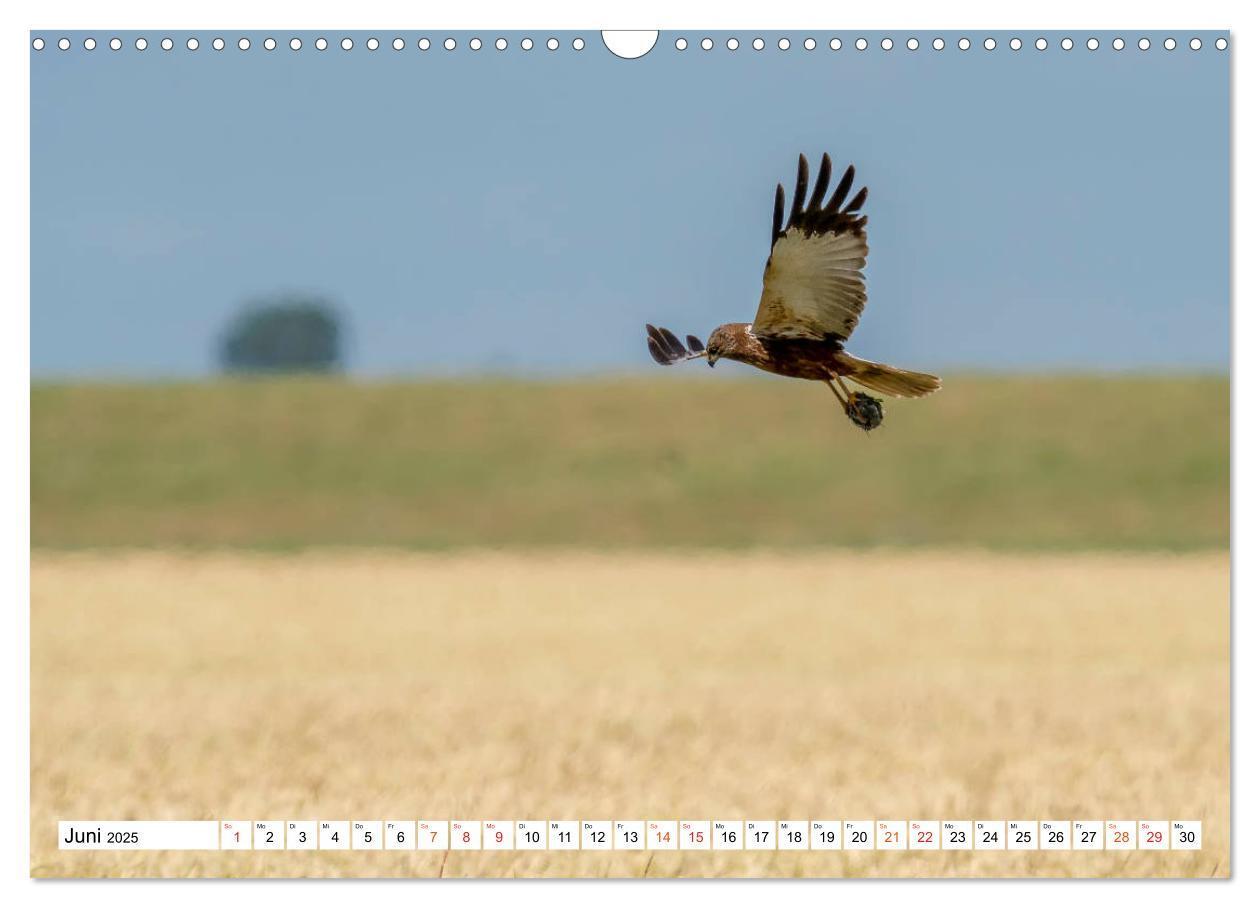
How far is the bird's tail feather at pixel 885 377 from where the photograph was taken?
339 centimetres

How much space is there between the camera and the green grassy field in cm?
3250

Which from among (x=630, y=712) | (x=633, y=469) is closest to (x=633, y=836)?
(x=630, y=712)

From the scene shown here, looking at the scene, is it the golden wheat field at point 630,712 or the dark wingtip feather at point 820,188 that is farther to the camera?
the golden wheat field at point 630,712

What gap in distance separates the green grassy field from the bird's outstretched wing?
27501 mm

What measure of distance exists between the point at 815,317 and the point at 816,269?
113mm

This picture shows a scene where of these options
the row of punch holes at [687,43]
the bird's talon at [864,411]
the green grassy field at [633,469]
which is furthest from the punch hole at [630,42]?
the green grassy field at [633,469]

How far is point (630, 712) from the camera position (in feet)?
39.4

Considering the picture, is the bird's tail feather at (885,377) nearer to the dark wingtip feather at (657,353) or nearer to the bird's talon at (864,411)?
the bird's talon at (864,411)

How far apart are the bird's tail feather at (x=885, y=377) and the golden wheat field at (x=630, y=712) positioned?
303 cm

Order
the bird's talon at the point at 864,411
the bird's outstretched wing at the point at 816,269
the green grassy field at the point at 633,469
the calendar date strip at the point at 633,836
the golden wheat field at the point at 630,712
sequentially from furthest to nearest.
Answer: the green grassy field at the point at 633,469 < the golden wheat field at the point at 630,712 < the calendar date strip at the point at 633,836 < the bird's outstretched wing at the point at 816,269 < the bird's talon at the point at 864,411

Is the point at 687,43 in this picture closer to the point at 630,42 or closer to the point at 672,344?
the point at 630,42

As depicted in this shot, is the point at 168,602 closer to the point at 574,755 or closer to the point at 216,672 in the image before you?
the point at 216,672

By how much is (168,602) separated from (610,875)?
17108mm

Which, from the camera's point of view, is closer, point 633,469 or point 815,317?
point 815,317
